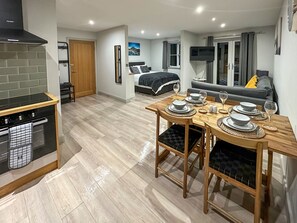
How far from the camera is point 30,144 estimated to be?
72.6 inches

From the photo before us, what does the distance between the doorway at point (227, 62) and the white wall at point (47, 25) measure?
6117 mm

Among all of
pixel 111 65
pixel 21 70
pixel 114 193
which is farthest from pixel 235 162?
pixel 111 65

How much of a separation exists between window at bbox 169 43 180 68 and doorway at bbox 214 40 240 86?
2.01 metres

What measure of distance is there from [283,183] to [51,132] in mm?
2687

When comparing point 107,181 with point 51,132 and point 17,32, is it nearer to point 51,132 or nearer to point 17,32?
point 51,132

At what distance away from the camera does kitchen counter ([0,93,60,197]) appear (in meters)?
1.72

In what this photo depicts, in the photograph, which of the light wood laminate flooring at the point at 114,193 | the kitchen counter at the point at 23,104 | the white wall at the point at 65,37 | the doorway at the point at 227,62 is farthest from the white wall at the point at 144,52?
the kitchen counter at the point at 23,104

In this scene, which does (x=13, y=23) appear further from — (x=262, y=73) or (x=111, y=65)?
(x=262, y=73)

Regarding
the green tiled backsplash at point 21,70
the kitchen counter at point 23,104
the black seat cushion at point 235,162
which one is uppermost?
the green tiled backsplash at point 21,70

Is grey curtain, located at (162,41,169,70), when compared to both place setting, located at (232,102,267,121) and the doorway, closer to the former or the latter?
the doorway

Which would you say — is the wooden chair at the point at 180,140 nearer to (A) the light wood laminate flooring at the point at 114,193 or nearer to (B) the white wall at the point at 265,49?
(A) the light wood laminate flooring at the point at 114,193

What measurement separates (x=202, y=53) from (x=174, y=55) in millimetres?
2154

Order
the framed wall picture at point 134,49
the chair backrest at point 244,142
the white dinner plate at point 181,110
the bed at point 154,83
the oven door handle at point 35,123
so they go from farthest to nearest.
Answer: the framed wall picture at point 134,49, the bed at point 154,83, the white dinner plate at point 181,110, the oven door handle at point 35,123, the chair backrest at point 244,142

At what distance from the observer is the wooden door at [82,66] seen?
6.05 meters
